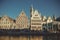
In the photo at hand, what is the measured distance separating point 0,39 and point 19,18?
645 cm

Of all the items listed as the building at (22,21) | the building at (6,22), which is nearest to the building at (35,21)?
the building at (22,21)

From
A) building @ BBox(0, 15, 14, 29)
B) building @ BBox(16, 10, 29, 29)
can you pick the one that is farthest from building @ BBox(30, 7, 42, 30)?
building @ BBox(0, 15, 14, 29)

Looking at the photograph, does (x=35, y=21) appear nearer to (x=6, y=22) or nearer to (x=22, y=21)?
(x=22, y=21)

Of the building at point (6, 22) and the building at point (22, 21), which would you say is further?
the building at point (6, 22)

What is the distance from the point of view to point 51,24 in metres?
14.2

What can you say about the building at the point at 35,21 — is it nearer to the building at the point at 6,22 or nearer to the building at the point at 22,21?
the building at the point at 22,21

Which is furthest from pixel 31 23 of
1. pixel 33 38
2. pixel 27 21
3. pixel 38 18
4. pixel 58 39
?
pixel 58 39

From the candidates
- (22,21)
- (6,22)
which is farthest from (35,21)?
(6,22)

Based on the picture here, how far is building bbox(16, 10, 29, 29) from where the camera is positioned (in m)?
14.4

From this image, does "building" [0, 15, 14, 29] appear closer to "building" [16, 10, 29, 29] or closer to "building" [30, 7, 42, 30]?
"building" [16, 10, 29, 29]

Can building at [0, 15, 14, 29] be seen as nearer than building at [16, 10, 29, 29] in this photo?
No

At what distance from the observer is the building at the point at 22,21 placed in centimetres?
1441

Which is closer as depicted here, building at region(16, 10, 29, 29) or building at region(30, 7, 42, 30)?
building at region(16, 10, 29, 29)

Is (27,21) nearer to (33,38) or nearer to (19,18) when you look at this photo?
(19,18)
